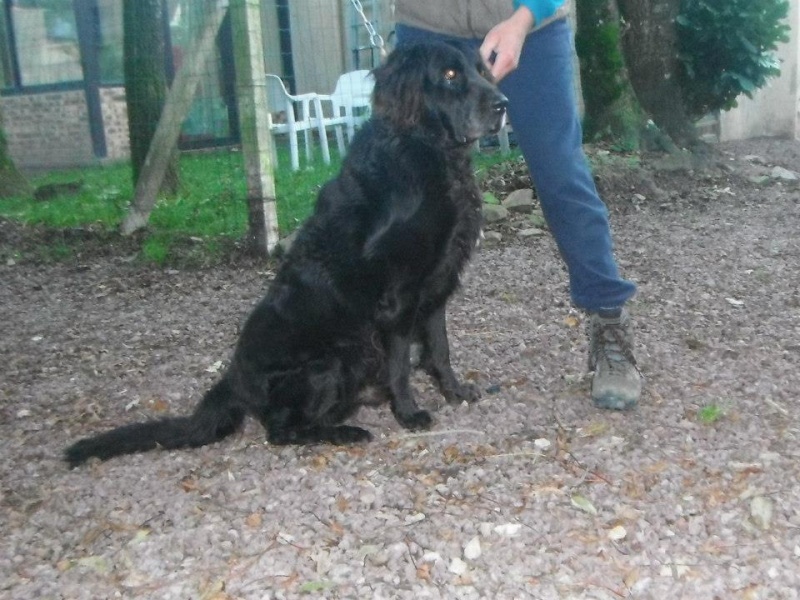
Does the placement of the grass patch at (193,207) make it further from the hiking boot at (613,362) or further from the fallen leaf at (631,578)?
the fallen leaf at (631,578)

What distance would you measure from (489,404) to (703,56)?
6403mm

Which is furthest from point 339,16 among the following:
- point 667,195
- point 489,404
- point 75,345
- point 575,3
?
point 489,404

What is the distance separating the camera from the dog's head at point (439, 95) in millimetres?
2656

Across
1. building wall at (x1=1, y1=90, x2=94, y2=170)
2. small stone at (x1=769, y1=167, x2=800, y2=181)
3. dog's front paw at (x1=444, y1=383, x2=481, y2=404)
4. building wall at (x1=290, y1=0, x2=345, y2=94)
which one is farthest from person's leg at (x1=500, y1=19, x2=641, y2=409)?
building wall at (x1=1, y1=90, x2=94, y2=170)

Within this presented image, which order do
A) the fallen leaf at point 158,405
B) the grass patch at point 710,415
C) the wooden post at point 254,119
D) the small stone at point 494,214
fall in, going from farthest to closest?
the small stone at point 494,214, the wooden post at point 254,119, the fallen leaf at point 158,405, the grass patch at point 710,415

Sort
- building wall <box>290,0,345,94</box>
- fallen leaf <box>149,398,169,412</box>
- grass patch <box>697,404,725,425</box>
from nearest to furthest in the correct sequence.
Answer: grass patch <box>697,404,725,425</box> → fallen leaf <box>149,398,169,412</box> → building wall <box>290,0,345,94</box>

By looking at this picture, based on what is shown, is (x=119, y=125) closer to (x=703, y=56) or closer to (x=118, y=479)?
(x=703, y=56)

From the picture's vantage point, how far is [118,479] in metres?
2.51

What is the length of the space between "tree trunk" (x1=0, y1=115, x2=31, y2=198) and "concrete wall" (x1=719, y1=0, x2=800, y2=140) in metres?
8.59

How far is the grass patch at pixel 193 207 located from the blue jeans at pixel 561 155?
2352 millimetres

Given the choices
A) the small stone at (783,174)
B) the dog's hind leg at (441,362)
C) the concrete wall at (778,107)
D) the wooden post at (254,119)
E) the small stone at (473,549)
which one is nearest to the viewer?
the small stone at (473,549)

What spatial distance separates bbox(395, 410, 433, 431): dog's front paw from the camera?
2.78m

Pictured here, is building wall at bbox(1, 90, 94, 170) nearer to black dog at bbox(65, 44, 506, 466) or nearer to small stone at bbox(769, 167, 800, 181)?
small stone at bbox(769, 167, 800, 181)

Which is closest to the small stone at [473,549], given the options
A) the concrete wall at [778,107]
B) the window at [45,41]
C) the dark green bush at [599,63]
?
the dark green bush at [599,63]
